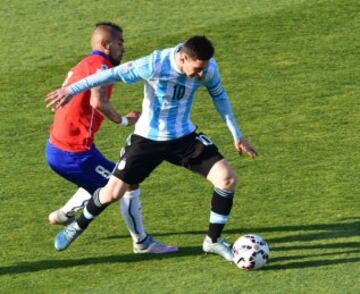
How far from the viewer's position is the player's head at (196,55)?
10102 mm

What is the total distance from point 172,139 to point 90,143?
0.89 meters

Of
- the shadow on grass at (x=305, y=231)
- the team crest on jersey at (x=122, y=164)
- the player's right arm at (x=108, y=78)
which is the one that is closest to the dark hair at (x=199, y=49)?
the player's right arm at (x=108, y=78)

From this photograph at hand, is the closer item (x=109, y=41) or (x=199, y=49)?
(x=199, y=49)

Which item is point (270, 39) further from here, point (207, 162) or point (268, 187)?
point (207, 162)

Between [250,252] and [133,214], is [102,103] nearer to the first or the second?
[133,214]

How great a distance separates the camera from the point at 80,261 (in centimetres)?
1084

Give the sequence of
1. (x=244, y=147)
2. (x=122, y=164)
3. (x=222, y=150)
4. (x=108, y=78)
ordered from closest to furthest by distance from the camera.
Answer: (x=108, y=78), (x=122, y=164), (x=244, y=147), (x=222, y=150)

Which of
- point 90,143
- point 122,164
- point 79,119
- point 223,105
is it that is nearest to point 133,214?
point 122,164

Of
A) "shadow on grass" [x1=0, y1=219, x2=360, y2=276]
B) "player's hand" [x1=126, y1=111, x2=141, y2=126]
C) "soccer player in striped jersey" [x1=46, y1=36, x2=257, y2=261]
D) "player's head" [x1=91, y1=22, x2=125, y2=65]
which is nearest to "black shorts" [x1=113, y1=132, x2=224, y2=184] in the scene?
"soccer player in striped jersey" [x1=46, y1=36, x2=257, y2=261]

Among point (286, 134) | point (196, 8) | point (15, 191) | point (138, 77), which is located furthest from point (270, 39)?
point (138, 77)

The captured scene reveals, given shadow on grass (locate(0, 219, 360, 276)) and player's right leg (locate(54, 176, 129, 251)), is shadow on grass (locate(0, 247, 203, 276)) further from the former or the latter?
player's right leg (locate(54, 176, 129, 251))

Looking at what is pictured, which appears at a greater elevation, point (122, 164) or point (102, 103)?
point (102, 103)

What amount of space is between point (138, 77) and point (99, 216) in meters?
2.12

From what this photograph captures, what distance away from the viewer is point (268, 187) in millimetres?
12445
